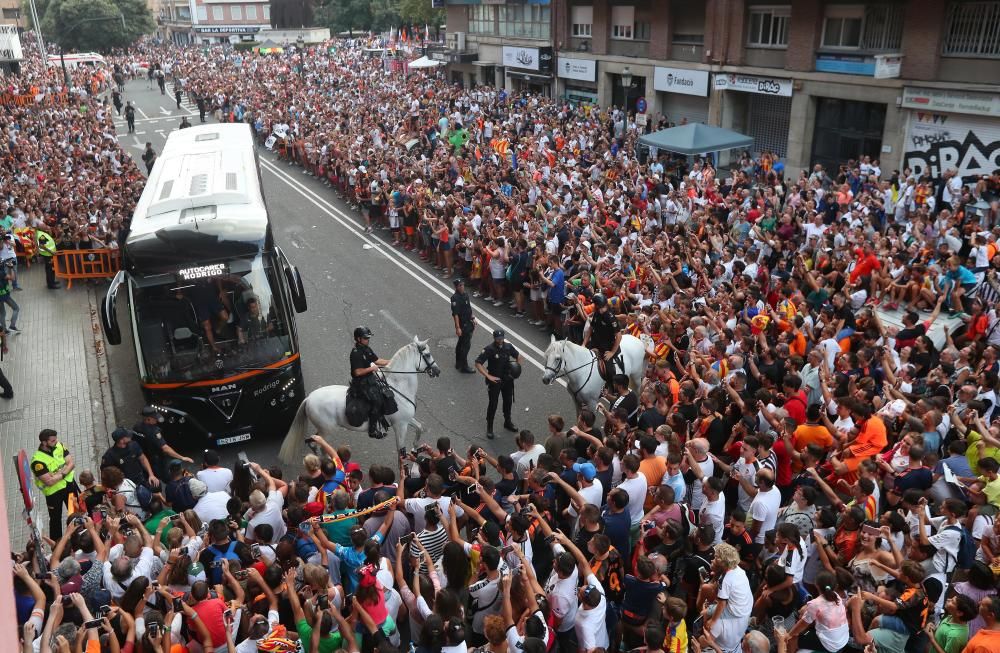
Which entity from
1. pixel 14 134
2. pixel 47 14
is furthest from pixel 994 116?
pixel 47 14

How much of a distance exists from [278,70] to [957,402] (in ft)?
169

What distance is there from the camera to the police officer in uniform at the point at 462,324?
13.2 meters

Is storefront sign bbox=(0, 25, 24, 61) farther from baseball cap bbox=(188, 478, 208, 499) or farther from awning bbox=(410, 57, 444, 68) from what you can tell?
baseball cap bbox=(188, 478, 208, 499)

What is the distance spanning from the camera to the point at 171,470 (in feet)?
27.0

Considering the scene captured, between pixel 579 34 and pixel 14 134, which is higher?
pixel 579 34

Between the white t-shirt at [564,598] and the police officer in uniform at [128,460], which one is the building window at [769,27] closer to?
the police officer in uniform at [128,460]

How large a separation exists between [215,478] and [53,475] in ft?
6.98

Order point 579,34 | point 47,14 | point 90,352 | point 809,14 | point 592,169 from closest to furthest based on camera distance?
point 90,352 < point 592,169 < point 809,14 < point 579,34 < point 47,14

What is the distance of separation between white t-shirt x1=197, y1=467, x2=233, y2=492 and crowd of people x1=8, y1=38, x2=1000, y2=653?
2 centimetres

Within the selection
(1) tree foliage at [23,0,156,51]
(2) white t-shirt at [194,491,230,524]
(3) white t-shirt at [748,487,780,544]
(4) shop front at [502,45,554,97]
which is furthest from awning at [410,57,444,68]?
(1) tree foliage at [23,0,156,51]

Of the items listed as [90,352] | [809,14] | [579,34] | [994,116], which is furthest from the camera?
[579,34]

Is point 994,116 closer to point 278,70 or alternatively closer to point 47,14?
point 278,70

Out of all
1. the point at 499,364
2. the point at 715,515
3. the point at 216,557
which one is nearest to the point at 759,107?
the point at 499,364

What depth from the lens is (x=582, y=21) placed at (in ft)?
116
